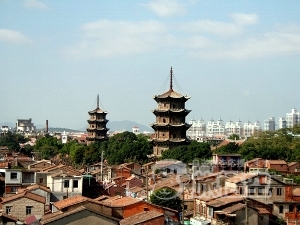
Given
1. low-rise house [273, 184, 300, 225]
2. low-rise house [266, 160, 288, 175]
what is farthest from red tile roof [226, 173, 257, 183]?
low-rise house [266, 160, 288, 175]

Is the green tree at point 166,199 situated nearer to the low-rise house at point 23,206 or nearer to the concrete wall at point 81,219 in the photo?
the low-rise house at point 23,206

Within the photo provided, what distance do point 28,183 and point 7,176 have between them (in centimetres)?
120

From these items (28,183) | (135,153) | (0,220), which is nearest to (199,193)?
(28,183)

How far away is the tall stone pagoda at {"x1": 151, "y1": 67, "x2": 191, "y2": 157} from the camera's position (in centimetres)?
7262

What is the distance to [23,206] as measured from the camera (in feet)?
98.0

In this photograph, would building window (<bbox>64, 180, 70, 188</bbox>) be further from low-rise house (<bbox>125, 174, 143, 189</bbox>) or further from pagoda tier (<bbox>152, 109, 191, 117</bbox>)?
pagoda tier (<bbox>152, 109, 191, 117</bbox>)

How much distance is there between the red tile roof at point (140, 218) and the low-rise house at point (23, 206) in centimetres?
586

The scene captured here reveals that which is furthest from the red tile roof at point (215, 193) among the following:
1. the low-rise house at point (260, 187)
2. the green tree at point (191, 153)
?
the green tree at point (191, 153)

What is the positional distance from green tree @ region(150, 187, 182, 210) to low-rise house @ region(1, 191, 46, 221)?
19.7 feet

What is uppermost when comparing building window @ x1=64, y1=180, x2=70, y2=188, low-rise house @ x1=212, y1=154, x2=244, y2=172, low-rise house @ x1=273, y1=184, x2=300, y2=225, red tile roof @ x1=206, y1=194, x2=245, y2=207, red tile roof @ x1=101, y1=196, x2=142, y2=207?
low-rise house @ x1=212, y1=154, x2=244, y2=172

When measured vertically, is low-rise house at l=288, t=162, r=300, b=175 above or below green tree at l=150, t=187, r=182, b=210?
above

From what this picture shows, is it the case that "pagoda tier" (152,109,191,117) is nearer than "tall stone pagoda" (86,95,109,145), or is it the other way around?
"pagoda tier" (152,109,191,117)

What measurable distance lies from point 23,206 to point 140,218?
7.14 meters

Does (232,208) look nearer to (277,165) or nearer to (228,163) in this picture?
(228,163)
